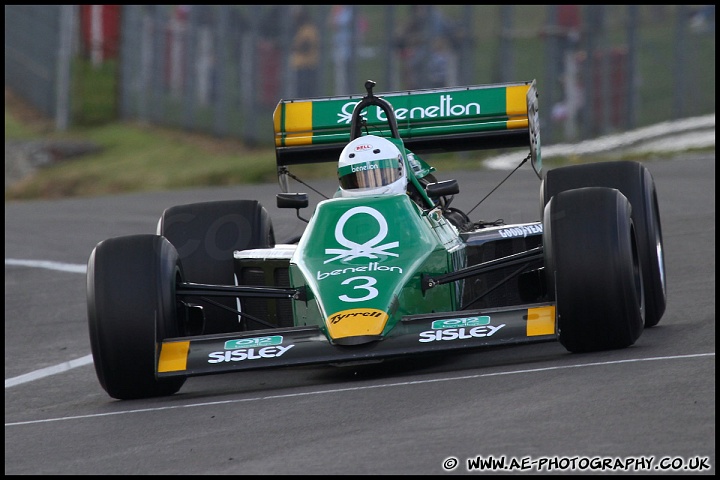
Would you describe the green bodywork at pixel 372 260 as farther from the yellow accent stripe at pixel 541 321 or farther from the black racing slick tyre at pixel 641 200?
the black racing slick tyre at pixel 641 200

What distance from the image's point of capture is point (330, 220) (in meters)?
8.45

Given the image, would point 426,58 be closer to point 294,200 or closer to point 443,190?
point 294,200

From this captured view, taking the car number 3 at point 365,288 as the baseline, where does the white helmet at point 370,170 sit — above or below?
above

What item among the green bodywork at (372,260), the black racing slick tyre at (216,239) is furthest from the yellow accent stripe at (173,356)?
the black racing slick tyre at (216,239)

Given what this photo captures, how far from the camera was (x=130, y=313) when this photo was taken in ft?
25.7

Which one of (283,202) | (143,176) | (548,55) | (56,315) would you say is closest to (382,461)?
(283,202)

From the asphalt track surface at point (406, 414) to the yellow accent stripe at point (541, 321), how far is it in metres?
0.18

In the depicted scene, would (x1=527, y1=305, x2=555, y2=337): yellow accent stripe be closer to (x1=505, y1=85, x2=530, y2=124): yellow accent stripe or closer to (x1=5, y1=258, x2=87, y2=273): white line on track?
(x1=505, y1=85, x2=530, y2=124): yellow accent stripe

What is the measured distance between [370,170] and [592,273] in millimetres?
1976

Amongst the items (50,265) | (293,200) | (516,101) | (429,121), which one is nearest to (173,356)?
(293,200)

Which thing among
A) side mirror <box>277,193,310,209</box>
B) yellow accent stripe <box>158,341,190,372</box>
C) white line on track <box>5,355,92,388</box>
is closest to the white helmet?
side mirror <box>277,193,310,209</box>

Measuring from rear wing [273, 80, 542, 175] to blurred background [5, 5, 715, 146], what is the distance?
13334 mm

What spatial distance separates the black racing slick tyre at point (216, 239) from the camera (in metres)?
9.55

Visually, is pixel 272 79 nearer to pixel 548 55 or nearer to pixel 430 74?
pixel 430 74
